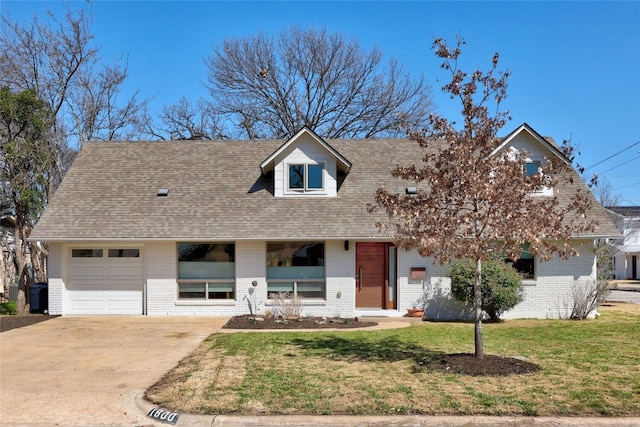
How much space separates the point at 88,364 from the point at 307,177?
32.7 ft

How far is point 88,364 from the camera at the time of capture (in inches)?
416

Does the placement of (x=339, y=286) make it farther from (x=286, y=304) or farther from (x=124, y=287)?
(x=124, y=287)

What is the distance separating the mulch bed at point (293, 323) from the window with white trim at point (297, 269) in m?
1.20

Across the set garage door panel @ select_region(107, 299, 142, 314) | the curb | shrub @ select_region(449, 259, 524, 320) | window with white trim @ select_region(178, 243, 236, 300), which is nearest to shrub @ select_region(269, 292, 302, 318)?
window with white trim @ select_region(178, 243, 236, 300)

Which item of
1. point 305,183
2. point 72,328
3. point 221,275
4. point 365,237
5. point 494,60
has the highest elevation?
point 494,60

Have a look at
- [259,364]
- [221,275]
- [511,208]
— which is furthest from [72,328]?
[511,208]

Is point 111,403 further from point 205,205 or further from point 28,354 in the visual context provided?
point 205,205

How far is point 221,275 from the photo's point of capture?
17.5 meters

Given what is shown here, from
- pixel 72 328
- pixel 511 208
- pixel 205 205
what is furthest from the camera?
pixel 205 205

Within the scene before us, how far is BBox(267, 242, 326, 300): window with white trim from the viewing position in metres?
17.4

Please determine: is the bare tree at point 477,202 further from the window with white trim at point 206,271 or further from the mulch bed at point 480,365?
the window with white trim at point 206,271

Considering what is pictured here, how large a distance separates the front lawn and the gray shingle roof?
4621 millimetres

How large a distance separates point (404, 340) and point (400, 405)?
527 cm

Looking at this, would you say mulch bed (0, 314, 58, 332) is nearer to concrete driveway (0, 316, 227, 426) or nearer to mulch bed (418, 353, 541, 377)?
concrete driveway (0, 316, 227, 426)
